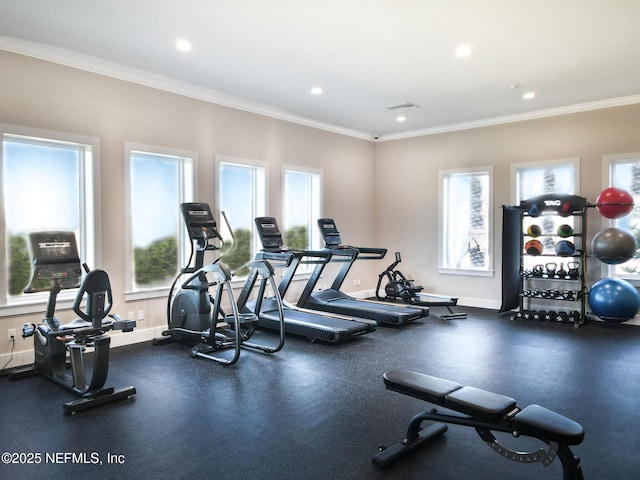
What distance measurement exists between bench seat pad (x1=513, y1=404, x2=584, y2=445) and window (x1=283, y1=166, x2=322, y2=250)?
218 inches

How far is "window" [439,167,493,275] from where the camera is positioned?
7.89 metres

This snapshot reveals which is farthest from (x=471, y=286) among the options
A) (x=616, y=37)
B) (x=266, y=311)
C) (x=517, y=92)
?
(x=616, y=37)

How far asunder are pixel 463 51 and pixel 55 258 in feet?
14.8

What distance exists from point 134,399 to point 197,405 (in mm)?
566

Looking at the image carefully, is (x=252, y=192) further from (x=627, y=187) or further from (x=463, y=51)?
(x=627, y=187)

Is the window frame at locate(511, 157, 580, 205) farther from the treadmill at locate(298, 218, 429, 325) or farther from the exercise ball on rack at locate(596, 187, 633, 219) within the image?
the treadmill at locate(298, 218, 429, 325)

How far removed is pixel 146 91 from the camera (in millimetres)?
5535

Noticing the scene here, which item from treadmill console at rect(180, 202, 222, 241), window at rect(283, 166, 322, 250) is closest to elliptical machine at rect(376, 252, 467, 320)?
window at rect(283, 166, 322, 250)

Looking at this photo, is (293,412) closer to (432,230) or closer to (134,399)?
(134,399)

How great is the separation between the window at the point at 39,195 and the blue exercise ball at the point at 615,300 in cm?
645

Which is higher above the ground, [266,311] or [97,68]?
[97,68]

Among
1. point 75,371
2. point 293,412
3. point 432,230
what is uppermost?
point 432,230

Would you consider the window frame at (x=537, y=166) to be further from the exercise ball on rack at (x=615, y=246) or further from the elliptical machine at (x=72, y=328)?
the elliptical machine at (x=72, y=328)

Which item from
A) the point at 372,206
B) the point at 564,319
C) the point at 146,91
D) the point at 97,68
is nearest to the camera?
the point at 97,68
